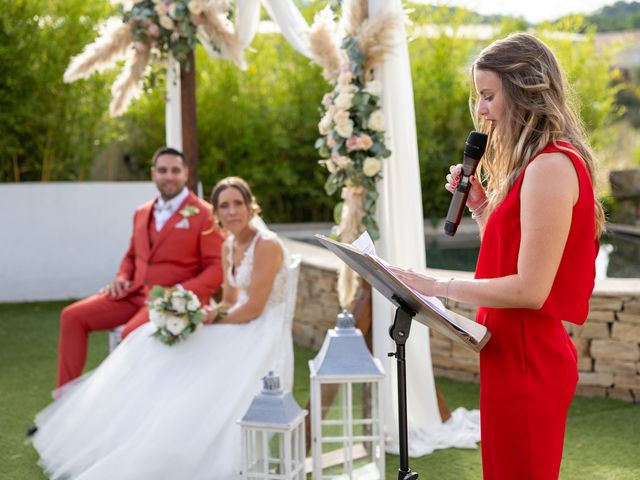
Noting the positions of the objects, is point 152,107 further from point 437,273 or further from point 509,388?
point 509,388

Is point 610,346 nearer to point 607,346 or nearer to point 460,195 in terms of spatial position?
point 607,346

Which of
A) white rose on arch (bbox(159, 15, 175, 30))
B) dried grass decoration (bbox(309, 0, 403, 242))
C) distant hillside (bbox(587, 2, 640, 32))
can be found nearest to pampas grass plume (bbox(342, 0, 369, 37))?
Answer: dried grass decoration (bbox(309, 0, 403, 242))

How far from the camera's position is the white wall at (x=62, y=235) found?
22.7 feet

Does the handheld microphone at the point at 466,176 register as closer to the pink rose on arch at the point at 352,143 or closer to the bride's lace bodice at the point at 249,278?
the pink rose on arch at the point at 352,143

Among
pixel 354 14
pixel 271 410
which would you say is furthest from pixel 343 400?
pixel 354 14

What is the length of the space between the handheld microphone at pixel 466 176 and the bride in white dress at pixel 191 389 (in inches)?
60.8

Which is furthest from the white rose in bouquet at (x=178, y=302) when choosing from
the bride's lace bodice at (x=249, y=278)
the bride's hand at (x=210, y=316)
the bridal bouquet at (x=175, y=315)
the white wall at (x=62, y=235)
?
the white wall at (x=62, y=235)

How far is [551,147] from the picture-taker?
1519mm

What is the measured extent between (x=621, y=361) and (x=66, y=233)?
4938mm

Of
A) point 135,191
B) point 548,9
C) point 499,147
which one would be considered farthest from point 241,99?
point 499,147

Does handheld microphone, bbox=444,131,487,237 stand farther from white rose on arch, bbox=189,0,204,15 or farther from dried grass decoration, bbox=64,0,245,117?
white rose on arch, bbox=189,0,204,15

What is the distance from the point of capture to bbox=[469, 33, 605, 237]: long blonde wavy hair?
5.07 ft

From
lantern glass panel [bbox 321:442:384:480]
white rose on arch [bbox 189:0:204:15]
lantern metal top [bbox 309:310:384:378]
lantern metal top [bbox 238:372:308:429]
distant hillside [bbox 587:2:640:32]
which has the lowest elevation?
lantern glass panel [bbox 321:442:384:480]

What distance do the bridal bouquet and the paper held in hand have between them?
1.61 meters
